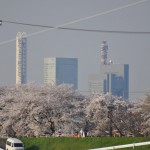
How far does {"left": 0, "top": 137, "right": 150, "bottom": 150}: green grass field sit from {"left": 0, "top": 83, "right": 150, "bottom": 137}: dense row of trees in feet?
36.2

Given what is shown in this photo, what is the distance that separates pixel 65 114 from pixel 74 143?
1655 centimetres

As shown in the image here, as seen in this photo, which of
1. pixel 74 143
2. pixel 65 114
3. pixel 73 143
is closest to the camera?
pixel 74 143

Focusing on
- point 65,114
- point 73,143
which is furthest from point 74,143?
point 65,114

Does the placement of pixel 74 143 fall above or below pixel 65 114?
below

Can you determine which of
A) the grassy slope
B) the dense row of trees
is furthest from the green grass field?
the dense row of trees

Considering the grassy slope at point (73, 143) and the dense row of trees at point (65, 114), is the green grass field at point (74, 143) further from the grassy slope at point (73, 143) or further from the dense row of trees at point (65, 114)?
the dense row of trees at point (65, 114)

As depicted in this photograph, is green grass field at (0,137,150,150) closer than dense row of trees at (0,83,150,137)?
Yes

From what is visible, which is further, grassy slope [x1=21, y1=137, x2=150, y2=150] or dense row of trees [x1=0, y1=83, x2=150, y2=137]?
dense row of trees [x1=0, y1=83, x2=150, y2=137]

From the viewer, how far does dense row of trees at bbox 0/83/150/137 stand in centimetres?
5831

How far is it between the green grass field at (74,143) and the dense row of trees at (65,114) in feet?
36.2

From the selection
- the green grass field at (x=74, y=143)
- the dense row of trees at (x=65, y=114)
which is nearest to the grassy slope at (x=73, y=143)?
the green grass field at (x=74, y=143)

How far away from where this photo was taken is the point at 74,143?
139ft

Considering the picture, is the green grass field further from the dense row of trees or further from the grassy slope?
the dense row of trees

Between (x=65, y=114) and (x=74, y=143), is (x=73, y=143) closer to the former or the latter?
(x=74, y=143)
